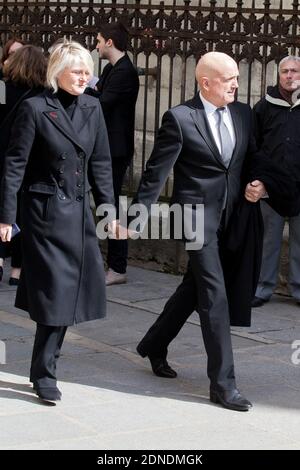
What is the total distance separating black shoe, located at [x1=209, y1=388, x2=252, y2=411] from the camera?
622cm

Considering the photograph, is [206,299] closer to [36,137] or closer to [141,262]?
[36,137]

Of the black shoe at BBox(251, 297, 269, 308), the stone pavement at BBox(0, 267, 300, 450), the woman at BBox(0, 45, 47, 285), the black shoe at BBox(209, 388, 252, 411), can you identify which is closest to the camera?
the stone pavement at BBox(0, 267, 300, 450)

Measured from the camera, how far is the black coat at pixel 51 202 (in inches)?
247

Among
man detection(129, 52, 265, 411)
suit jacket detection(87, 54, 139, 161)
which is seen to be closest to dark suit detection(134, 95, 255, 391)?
man detection(129, 52, 265, 411)

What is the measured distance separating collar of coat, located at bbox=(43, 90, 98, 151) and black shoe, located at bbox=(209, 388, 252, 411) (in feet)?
4.76

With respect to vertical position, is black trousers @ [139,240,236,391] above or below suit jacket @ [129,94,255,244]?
below

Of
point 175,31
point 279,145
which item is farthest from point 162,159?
point 175,31

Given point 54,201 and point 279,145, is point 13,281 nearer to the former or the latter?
point 279,145

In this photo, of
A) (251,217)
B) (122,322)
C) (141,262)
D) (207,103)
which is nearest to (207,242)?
(251,217)

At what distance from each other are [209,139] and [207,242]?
1.74 ft

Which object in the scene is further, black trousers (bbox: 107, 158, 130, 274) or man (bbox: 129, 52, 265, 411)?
black trousers (bbox: 107, 158, 130, 274)

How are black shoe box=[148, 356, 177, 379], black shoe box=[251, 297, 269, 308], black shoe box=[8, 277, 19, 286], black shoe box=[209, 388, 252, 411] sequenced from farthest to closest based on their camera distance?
black shoe box=[8, 277, 19, 286]
black shoe box=[251, 297, 269, 308]
black shoe box=[148, 356, 177, 379]
black shoe box=[209, 388, 252, 411]

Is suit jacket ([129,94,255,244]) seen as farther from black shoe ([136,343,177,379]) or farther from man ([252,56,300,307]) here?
man ([252,56,300,307])

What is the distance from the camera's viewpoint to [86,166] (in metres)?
6.38
